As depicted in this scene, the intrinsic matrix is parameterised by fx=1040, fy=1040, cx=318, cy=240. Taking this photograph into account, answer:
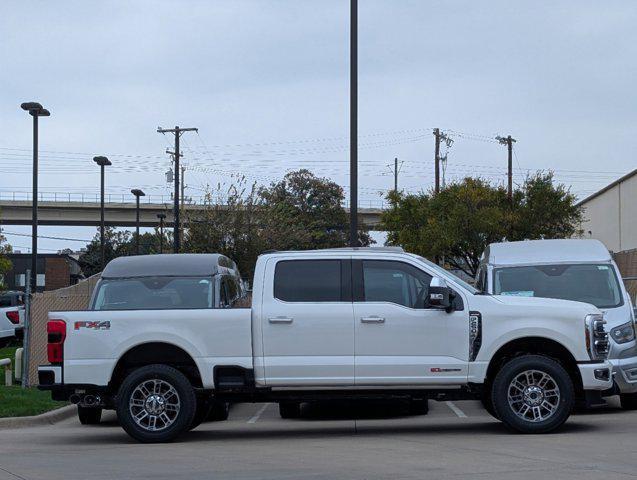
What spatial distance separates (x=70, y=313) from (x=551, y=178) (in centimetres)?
3586

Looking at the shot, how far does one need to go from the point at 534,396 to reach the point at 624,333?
2860 millimetres

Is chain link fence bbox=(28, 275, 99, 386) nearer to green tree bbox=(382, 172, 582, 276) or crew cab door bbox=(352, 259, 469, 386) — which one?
crew cab door bbox=(352, 259, 469, 386)

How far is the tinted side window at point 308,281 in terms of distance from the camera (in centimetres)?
1225

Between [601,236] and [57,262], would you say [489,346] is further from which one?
[57,262]

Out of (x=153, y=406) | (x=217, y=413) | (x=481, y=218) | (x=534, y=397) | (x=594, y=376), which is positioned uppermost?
(x=481, y=218)

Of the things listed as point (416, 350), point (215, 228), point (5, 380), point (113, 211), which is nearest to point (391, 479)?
point (416, 350)

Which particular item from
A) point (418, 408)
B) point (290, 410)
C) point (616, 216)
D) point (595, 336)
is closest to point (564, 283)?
point (418, 408)

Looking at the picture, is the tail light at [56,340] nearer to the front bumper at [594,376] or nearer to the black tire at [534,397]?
the black tire at [534,397]

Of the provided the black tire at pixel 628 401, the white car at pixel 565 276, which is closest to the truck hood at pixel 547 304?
the white car at pixel 565 276

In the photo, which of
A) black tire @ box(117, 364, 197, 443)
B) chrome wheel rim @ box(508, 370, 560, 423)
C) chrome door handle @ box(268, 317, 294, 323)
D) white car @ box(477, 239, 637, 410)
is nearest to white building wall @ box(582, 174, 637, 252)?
white car @ box(477, 239, 637, 410)

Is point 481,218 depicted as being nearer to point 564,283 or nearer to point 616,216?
point 616,216

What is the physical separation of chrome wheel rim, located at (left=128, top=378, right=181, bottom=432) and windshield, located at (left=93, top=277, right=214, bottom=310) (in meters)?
3.54

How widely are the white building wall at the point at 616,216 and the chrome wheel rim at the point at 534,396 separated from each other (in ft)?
124

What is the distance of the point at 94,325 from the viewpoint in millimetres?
12141
